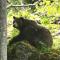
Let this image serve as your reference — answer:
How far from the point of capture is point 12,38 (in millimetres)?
5629

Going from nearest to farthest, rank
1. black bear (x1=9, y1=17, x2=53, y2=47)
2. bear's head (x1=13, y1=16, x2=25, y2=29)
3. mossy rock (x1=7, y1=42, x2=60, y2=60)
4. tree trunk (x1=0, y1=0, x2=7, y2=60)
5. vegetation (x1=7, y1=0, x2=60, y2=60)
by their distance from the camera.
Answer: tree trunk (x1=0, y1=0, x2=7, y2=60)
mossy rock (x1=7, y1=42, x2=60, y2=60)
vegetation (x1=7, y1=0, x2=60, y2=60)
black bear (x1=9, y1=17, x2=53, y2=47)
bear's head (x1=13, y1=16, x2=25, y2=29)

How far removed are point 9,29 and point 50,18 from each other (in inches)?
42.2

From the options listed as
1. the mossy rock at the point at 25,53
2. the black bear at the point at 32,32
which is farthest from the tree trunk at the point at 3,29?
the black bear at the point at 32,32

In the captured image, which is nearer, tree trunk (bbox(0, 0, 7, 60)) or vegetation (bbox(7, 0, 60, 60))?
tree trunk (bbox(0, 0, 7, 60))

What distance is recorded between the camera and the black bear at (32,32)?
5757 mm

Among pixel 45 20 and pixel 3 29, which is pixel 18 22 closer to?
pixel 45 20

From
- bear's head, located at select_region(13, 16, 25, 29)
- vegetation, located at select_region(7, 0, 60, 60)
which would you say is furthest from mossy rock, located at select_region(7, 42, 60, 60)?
bear's head, located at select_region(13, 16, 25, 29)

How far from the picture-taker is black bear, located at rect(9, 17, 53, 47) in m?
5.76

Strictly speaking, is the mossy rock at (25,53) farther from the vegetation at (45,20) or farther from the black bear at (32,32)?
the black bear at (32,32)

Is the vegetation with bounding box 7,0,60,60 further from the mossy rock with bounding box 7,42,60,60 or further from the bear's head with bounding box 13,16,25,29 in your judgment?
the bear's head with bounding box 13,16,25,29

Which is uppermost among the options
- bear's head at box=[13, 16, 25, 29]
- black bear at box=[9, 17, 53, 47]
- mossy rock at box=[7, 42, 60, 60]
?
bear's head at box=[13, 16, 25, 29]

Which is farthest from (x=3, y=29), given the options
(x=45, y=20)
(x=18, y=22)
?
(x=45, y=20)

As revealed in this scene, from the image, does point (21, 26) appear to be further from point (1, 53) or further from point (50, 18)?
point (1, 53)

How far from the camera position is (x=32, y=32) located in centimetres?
591
